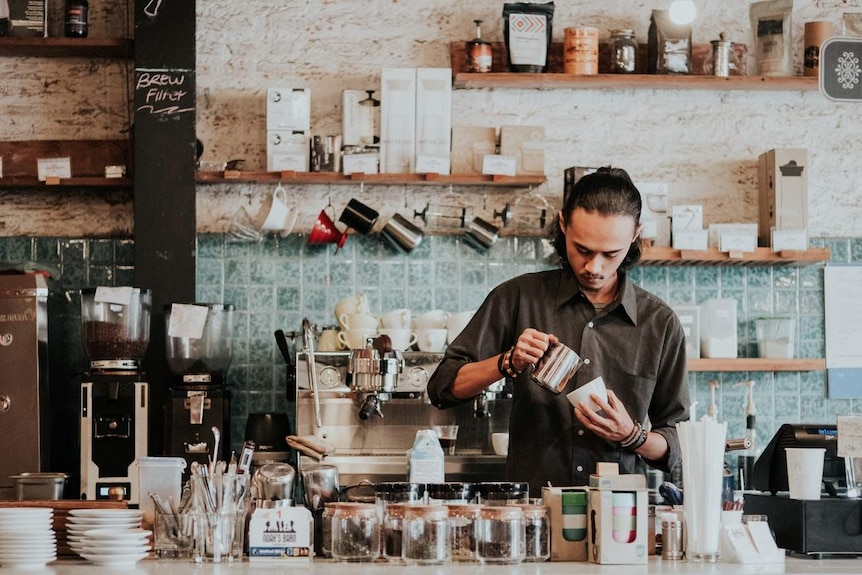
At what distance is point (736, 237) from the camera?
213 inches

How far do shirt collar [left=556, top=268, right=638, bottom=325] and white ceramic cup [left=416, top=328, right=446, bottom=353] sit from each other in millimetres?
1408

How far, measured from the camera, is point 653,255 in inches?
211

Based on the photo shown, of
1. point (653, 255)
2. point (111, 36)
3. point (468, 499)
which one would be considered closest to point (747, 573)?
point (468, 499)

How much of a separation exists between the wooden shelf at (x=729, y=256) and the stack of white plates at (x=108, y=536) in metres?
3.12

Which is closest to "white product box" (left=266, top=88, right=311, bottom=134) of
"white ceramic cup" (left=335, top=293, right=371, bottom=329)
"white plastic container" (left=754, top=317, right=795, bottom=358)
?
"white ceramic cup" (left=335, top=293, right=371, bottom=329)

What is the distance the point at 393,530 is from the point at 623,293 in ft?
4.02

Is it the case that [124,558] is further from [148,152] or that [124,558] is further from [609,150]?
[609,150]

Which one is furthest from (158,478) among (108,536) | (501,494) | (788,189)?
(788,189)

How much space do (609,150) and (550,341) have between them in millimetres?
2704

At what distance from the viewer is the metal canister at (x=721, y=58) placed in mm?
5520

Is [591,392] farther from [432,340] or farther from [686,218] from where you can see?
[686,218]

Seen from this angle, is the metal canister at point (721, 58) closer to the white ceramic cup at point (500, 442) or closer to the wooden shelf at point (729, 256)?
the wooden shelf at point (729, 256)

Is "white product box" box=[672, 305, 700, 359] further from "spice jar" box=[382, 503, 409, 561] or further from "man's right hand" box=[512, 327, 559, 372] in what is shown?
"spice jar" box=[382, 503, 409, 561]

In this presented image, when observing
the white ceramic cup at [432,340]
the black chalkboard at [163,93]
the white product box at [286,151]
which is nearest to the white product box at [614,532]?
the white ceramic cup at [432,340]
